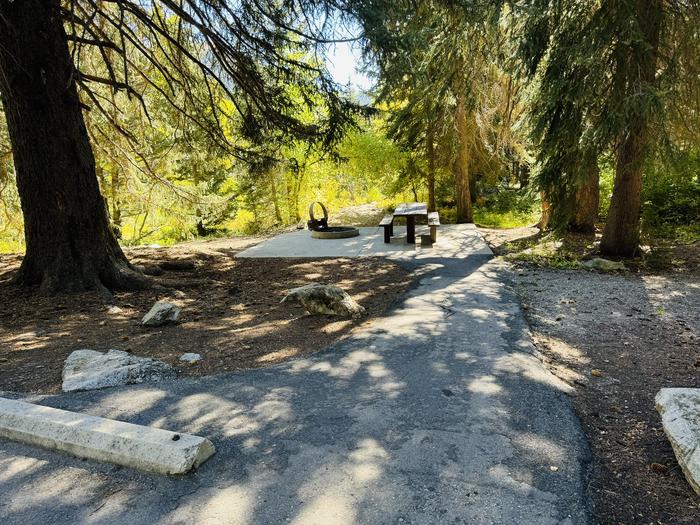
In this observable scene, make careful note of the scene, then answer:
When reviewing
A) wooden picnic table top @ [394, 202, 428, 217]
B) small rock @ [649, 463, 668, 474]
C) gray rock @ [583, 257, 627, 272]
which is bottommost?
small rock @ [649, 463, 668, 474]

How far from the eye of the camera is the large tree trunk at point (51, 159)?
575cm

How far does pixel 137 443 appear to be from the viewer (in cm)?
248

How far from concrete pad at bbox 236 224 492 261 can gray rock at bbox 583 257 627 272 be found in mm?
2002

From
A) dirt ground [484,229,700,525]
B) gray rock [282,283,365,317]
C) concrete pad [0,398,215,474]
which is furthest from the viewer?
gray rock [282,283,365,317]

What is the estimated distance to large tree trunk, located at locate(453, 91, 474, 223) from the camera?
1323 centimetres

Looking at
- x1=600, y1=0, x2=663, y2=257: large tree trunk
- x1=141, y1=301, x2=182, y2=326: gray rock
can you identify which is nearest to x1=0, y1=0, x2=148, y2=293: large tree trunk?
x1=141, y1=301, x2=182, y2=326: gray rock

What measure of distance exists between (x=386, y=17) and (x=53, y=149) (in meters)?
4.60

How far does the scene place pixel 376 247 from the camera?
10.4m

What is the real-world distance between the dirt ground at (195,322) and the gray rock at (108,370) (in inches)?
5.5

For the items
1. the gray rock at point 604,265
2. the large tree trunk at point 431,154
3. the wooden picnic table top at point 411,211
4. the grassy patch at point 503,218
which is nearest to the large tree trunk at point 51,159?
the wooden picnic table top at point 411,211

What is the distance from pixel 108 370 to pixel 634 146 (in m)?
8.19

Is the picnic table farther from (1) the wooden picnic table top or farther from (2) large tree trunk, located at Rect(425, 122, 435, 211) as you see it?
(2) large tree trunk, located at Rect(425, 122, 435, 211)

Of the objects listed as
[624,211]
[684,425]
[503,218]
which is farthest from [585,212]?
[684,425]

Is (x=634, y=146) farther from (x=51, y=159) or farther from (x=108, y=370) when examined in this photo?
(x=51, y=159)
